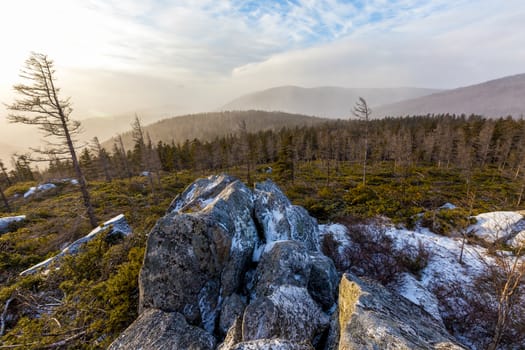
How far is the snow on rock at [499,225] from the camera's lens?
14.5m

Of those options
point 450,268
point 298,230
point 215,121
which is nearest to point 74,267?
point 298,230

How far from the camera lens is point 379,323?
379 cm

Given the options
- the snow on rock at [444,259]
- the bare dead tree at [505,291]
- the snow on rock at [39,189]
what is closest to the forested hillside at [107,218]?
the snow on rock at [39,189]

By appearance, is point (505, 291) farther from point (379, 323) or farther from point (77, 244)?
point (77, 244)

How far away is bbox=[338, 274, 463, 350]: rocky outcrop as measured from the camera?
350cm

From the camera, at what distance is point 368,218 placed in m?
18.0

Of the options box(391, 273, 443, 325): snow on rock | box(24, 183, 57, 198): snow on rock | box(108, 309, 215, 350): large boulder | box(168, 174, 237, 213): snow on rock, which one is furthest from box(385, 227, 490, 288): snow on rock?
box(24, 183, 57, 198): snow on rock

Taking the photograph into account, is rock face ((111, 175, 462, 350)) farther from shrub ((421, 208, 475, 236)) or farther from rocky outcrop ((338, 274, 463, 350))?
shrub ((421, 208, 475, 236))

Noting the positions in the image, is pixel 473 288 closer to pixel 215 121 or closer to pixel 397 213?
pixel 397 213

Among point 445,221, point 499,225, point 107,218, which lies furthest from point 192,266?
point 445,221

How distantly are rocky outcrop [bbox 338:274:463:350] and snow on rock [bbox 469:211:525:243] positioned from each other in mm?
14981

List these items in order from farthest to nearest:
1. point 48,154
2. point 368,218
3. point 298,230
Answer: point 368,218
point 48,154
point 298,230

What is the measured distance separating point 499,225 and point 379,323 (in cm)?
1871

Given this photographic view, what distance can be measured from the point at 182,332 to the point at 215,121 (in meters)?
194
